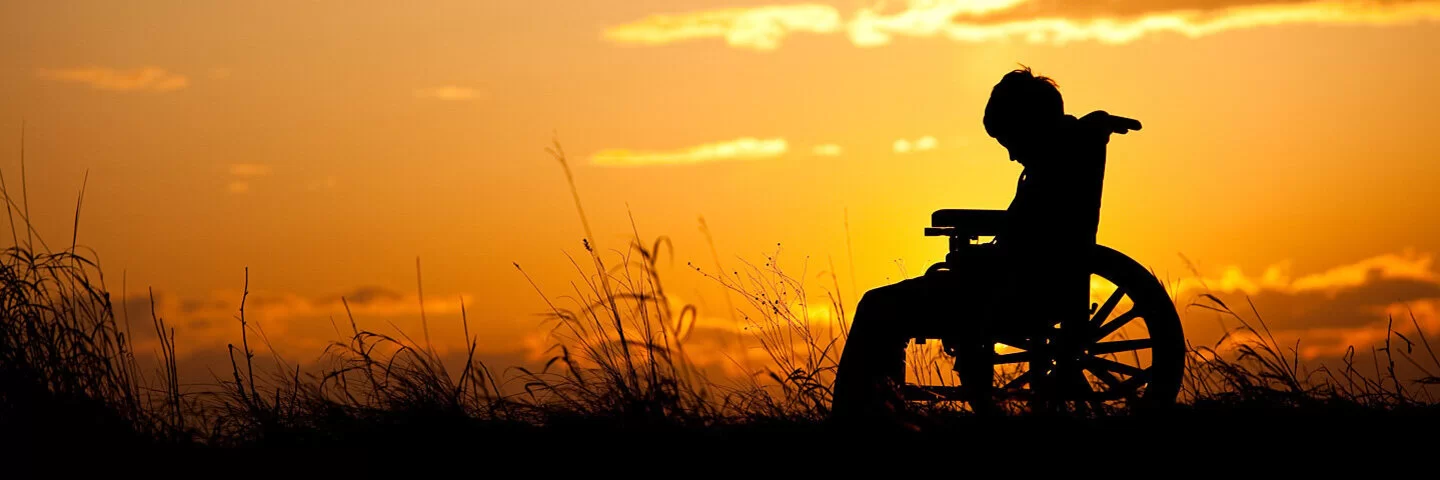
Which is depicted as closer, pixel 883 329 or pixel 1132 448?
Answer: pixel 1132 448

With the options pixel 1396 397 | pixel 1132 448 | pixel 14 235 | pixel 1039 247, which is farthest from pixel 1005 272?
pixel 14 235

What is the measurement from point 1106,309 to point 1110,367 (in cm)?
17

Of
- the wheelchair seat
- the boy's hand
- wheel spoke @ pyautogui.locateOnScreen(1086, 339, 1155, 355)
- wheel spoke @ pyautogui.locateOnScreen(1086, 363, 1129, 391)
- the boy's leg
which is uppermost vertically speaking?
the boy's hand

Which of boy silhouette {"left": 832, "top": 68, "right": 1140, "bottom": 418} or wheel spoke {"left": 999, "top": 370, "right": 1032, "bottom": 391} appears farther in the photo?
wheel spoke {"left": 999, "top": 370, "right": 1032, "bottom": 391}

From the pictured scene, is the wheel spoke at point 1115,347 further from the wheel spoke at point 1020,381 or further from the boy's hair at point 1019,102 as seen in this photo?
the boy's hair at point 1019,102

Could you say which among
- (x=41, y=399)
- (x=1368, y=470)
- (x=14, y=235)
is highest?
(x=14, y=235)

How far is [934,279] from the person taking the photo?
4207 millimetres

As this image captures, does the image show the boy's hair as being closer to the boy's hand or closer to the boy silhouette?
the boy silhouette

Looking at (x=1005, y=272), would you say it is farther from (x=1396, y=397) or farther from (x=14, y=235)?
(x=14, y=235)

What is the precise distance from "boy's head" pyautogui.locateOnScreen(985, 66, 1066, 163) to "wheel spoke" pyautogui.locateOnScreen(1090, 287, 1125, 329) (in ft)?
1.60

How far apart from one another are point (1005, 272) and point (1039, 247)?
0.40 feet

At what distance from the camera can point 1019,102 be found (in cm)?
423

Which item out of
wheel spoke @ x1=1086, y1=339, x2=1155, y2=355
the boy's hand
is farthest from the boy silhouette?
wheel spoke @ x1=1086, y1=339, x2=1155, y2=355

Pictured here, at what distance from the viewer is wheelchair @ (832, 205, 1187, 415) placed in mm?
4152
